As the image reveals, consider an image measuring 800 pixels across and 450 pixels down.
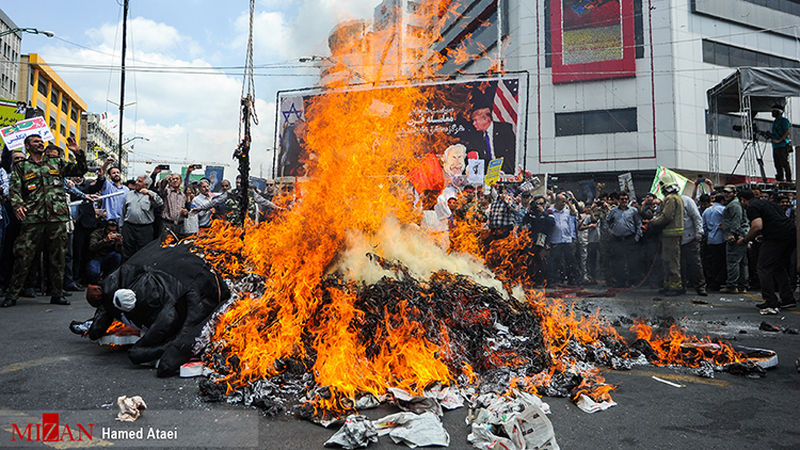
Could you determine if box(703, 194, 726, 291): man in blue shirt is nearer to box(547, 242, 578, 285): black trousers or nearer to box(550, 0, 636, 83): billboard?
box(547, 242, 578, 285): black trousers

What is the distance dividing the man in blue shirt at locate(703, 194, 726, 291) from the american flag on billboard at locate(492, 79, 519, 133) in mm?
7987

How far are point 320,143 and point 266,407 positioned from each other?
2.94 meters

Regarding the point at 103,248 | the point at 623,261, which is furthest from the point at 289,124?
the point at 623,261

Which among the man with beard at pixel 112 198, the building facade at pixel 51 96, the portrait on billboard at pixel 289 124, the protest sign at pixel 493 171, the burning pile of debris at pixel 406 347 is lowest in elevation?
the burning pile of debris at pixel 406 347

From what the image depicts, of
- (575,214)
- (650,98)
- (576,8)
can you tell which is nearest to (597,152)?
(650,98)

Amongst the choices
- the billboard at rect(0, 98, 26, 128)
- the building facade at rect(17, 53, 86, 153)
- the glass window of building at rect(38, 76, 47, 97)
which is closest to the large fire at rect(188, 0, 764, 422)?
the billboard at rect(0, 98, 26, 128)

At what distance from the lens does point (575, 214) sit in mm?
11875

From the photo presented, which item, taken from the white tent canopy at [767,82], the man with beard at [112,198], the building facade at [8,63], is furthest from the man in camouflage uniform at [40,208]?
the building facade at [8,63]

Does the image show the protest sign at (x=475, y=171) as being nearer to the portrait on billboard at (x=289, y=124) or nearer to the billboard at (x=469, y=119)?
the billboard at (x=469, y=119)

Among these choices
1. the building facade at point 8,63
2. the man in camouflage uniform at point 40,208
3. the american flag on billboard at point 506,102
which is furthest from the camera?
the building facade at point 8,63

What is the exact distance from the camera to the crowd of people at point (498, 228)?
277 inches

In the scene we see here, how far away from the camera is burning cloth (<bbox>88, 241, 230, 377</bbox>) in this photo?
13.6ft

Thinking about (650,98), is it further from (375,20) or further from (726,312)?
(375,20)

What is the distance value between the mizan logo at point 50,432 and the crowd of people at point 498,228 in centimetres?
411
